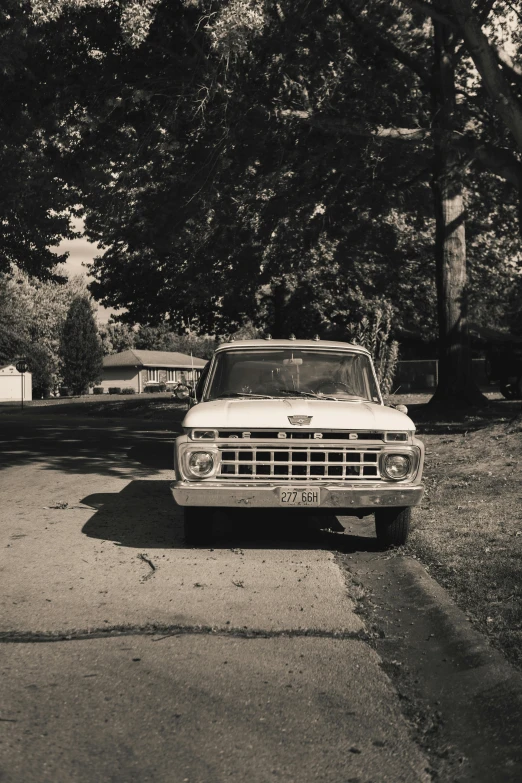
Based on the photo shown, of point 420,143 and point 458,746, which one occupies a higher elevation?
point 420,143

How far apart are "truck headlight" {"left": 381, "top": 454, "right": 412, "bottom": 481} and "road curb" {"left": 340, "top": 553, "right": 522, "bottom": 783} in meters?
1.07

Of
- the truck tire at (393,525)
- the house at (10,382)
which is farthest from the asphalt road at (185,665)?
the house at (10,382)

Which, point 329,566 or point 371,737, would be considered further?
point 329,566

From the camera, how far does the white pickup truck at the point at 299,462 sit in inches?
294

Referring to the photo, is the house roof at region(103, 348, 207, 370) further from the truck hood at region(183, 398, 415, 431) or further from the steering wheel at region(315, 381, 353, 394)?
the truck hood at region(183, 398, 415, 431)

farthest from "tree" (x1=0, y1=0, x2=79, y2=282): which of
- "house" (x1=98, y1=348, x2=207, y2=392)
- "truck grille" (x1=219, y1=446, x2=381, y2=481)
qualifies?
"house" (x1=98, y1=348, x2=207, y2=392)

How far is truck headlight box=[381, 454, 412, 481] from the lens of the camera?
7668 mm

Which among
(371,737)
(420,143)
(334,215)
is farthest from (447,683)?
(334,215)

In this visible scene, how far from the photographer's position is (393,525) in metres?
7.91

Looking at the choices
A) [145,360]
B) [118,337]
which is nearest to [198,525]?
[145,360]

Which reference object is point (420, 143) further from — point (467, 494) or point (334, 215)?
point (467, 494)

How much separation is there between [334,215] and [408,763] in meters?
19.9

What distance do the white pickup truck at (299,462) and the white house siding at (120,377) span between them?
97631mm

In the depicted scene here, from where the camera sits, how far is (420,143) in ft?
56.4
